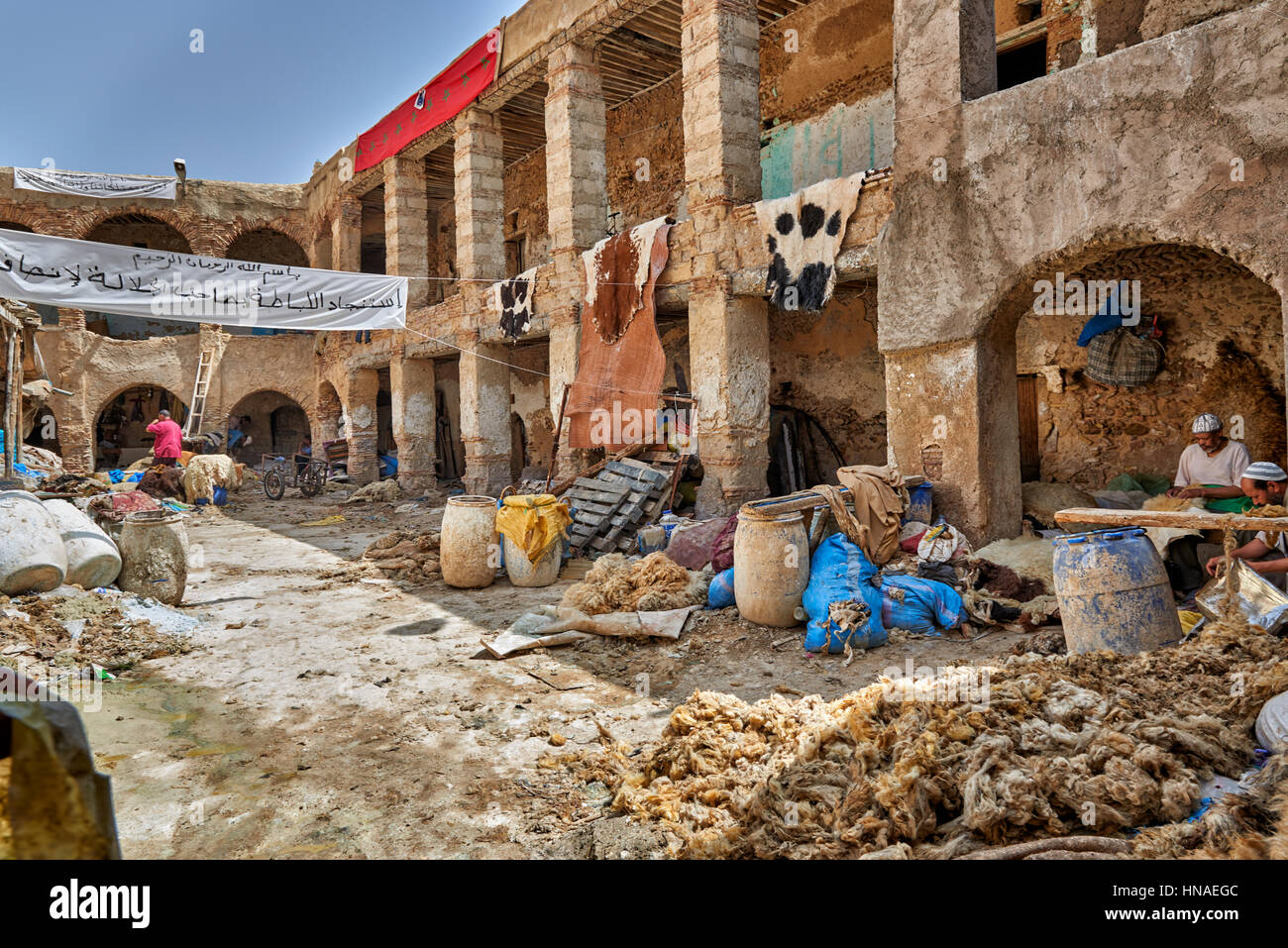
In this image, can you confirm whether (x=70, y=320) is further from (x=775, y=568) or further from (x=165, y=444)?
(x=775, y=568)

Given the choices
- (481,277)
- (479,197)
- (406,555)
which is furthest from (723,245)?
(479,197)

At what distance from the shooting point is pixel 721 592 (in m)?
6.22

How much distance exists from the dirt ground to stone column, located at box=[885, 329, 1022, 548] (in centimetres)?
173

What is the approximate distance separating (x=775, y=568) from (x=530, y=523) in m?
2.85

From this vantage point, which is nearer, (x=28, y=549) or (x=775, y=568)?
(x=775, y=568)

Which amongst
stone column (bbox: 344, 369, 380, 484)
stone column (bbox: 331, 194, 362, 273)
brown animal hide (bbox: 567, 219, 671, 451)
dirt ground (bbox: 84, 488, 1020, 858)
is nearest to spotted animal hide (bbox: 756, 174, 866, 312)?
brown animal hide (bbox: 567, 219, 671, 451)

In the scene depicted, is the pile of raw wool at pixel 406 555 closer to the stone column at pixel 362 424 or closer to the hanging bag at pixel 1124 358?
the hanging bag at pixel 1124 358

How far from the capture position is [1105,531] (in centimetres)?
430

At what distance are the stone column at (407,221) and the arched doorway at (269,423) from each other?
10.3m

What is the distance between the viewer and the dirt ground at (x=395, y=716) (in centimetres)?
301

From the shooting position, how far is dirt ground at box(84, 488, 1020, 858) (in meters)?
3.01

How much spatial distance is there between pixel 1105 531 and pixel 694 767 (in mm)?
2768

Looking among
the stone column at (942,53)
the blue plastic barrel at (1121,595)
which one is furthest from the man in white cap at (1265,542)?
the stone column at (942,53)
